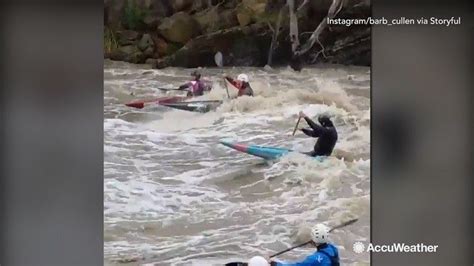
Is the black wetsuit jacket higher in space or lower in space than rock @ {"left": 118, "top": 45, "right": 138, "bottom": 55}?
lower

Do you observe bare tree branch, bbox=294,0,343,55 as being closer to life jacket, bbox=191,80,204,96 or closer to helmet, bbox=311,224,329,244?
life jacket, bbox=191,80,204,96

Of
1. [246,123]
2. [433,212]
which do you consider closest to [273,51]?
[246,123]

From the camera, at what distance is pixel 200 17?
3.63 feet

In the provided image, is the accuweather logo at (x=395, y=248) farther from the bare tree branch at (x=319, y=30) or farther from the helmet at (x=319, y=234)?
the bare tree branch at (x=319, y=30)

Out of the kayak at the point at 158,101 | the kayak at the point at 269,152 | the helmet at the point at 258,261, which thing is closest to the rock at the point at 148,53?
the kayak at the point at 158,101

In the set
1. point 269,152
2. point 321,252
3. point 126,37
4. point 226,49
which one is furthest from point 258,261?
point 126,37

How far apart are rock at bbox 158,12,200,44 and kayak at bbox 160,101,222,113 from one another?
142 millimetres

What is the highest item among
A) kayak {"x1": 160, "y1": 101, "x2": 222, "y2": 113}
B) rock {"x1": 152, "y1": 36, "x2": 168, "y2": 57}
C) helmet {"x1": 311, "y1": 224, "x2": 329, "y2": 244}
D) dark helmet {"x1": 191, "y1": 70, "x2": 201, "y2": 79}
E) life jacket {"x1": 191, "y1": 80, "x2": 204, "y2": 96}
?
rock {"x1": 152, "y1": 36, "x2": 168, "y2": 57}

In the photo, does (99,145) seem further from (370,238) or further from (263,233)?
(370,238)

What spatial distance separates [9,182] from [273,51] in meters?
0.68

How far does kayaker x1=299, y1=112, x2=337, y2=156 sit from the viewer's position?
43.3 inches

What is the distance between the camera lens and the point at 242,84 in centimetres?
110

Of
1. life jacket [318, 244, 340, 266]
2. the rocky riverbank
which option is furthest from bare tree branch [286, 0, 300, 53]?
life jacket [318, 244, 340, 266]

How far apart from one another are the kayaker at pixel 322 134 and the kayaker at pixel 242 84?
0.43 ft
